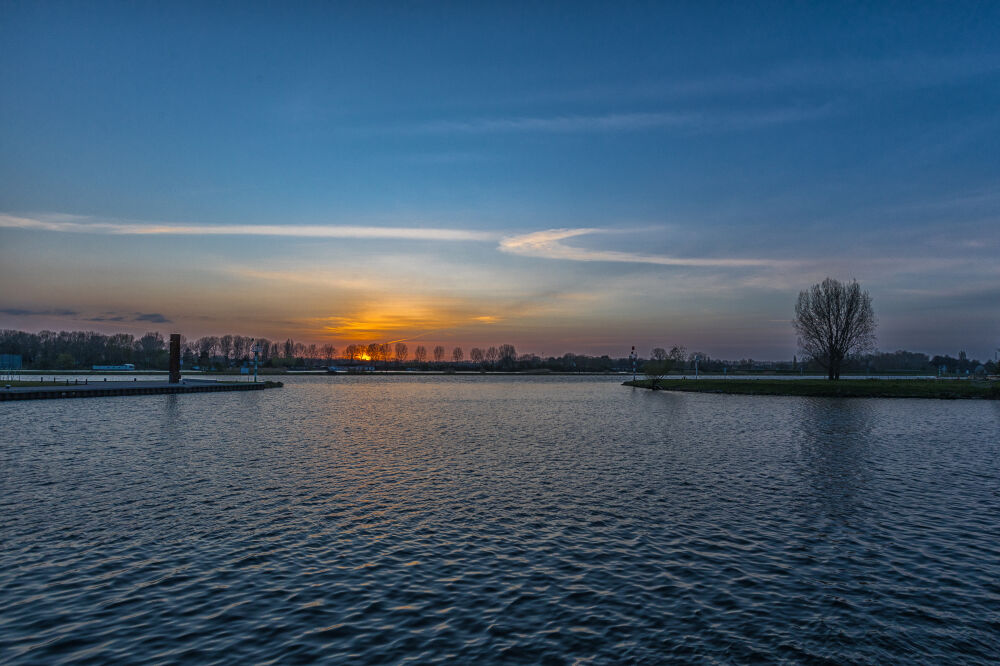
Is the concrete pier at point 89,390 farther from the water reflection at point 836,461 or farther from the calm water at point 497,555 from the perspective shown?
the water reflection at point 836,461

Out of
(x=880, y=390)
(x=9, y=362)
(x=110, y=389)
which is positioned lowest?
(x=110, y=389)

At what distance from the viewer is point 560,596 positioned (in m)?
11.6

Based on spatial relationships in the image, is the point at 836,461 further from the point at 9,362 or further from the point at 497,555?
the point at 9,362

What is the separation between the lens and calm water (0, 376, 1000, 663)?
9727mm

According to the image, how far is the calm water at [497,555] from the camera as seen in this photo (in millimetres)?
9727

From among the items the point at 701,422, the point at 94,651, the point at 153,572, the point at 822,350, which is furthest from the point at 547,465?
the point at 822,350

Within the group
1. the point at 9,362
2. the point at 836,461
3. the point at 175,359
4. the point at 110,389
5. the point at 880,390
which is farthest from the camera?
the point at 175,359

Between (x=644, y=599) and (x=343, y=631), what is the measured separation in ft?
19.2

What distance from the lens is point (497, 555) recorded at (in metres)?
14.0

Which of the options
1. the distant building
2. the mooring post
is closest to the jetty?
the mooring post

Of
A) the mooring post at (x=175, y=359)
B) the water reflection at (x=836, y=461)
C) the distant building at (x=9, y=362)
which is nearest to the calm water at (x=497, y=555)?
the water reflection at (x=836, y=461)

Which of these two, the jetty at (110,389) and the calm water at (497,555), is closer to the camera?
the calm water at (497,555)

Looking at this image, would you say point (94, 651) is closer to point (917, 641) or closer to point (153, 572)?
point (153, 572)

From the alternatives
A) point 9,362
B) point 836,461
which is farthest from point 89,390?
point 836,461
